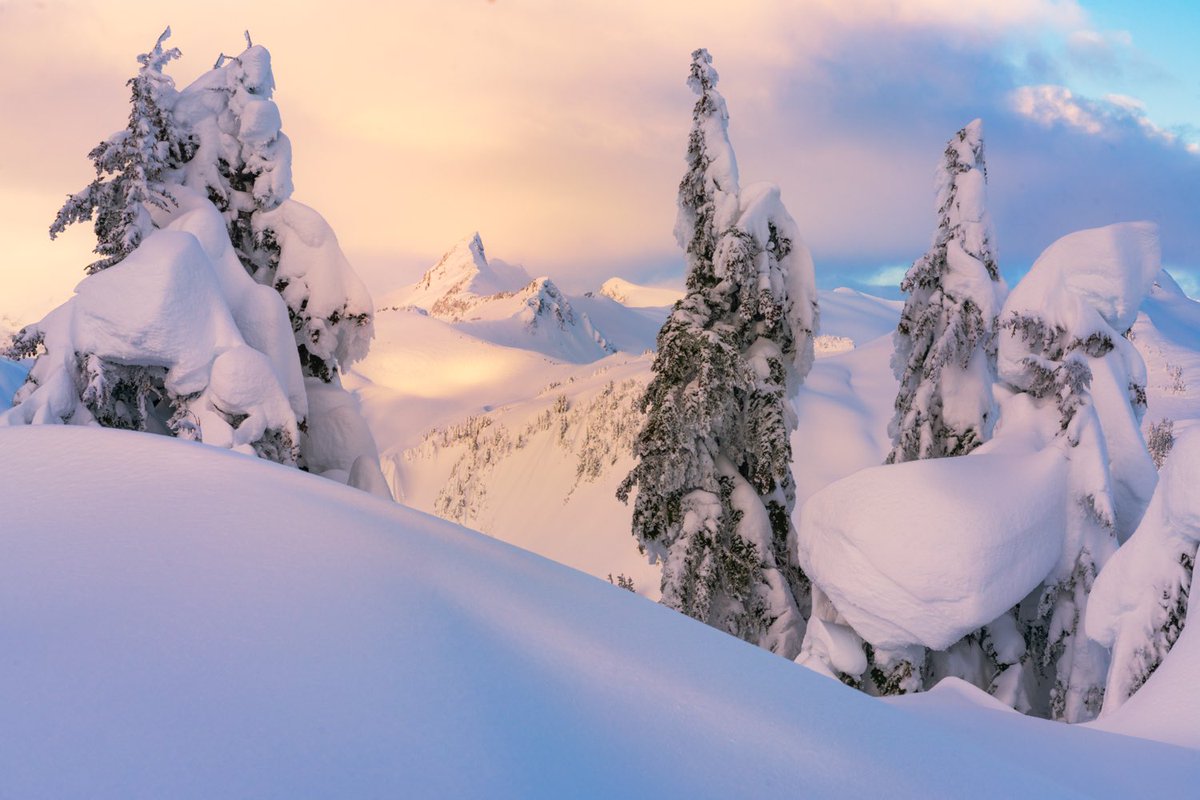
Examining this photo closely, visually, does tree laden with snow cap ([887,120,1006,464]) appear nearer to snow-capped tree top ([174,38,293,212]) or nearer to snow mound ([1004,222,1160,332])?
snow mound ([1004,222,1160,332])

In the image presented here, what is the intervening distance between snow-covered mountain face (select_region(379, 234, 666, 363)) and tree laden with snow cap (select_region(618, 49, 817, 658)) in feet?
191

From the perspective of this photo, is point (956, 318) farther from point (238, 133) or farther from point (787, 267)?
point (238, 133)

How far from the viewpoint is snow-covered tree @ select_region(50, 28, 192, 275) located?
429 inches

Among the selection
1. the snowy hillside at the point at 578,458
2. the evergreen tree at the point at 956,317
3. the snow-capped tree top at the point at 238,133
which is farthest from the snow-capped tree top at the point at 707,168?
the snowy hillside at the point at 578,458

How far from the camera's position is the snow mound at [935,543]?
8.40 meters

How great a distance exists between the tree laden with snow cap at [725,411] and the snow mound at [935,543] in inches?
103

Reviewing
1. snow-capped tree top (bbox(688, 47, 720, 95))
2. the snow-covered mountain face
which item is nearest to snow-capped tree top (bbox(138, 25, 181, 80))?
snow-capped tree top (bbox(688, 47, 720, 95))

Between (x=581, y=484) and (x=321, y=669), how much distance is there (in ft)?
83.0

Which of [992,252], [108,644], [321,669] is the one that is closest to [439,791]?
[321,669]

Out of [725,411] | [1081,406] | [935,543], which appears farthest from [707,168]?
[935,543]

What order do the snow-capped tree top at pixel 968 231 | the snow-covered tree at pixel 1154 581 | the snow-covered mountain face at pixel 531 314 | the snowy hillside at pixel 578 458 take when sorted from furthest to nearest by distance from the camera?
the snow-covered mountain face at pixel 531 314 → the snowy hillside at pixel 578 458 → the snow-capped tree top at pixel 968 231 → the snow-covered tree at pixel 1154 581

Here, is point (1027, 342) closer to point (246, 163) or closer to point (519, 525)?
point (246, 163)

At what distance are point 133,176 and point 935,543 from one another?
10527 millimetres

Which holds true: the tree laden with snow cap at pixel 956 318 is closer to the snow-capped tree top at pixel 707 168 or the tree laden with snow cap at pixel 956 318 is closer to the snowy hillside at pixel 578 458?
the snow-capped tree top at pixel 707 168
